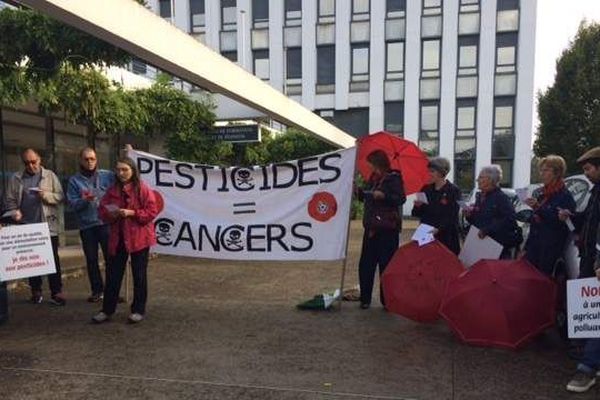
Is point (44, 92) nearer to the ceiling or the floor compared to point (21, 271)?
nearer to the ceiling

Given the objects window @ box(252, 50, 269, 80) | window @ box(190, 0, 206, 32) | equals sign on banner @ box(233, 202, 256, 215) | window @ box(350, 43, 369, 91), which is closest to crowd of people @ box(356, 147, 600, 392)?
equals sign on banner @ box(233, 202, 256, 215)

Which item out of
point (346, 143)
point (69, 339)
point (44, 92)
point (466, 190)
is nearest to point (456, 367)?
point (69, 339)

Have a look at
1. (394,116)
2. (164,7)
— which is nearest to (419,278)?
(394,116)

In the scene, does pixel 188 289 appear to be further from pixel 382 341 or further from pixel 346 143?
pixel 346 143

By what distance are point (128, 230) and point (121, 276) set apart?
49 centimetres

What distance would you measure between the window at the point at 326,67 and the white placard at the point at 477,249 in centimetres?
2786

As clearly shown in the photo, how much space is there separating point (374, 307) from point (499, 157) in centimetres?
2625

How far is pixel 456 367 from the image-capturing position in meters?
4.30

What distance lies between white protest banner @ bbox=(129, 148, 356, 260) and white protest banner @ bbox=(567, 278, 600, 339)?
252 centimetres

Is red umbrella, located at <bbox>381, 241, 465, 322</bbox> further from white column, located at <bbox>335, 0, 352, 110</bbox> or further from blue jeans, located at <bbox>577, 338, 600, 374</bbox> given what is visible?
white column, located at <bbox>335, 0, 352, 110</bbox>

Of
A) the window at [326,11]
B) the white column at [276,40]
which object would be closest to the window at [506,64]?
the window at [326,11]

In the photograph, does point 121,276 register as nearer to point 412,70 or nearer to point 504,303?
point 504,303

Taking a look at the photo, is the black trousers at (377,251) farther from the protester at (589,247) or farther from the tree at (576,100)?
the tree at (576,100)

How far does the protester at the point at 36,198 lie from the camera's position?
19.4ft
